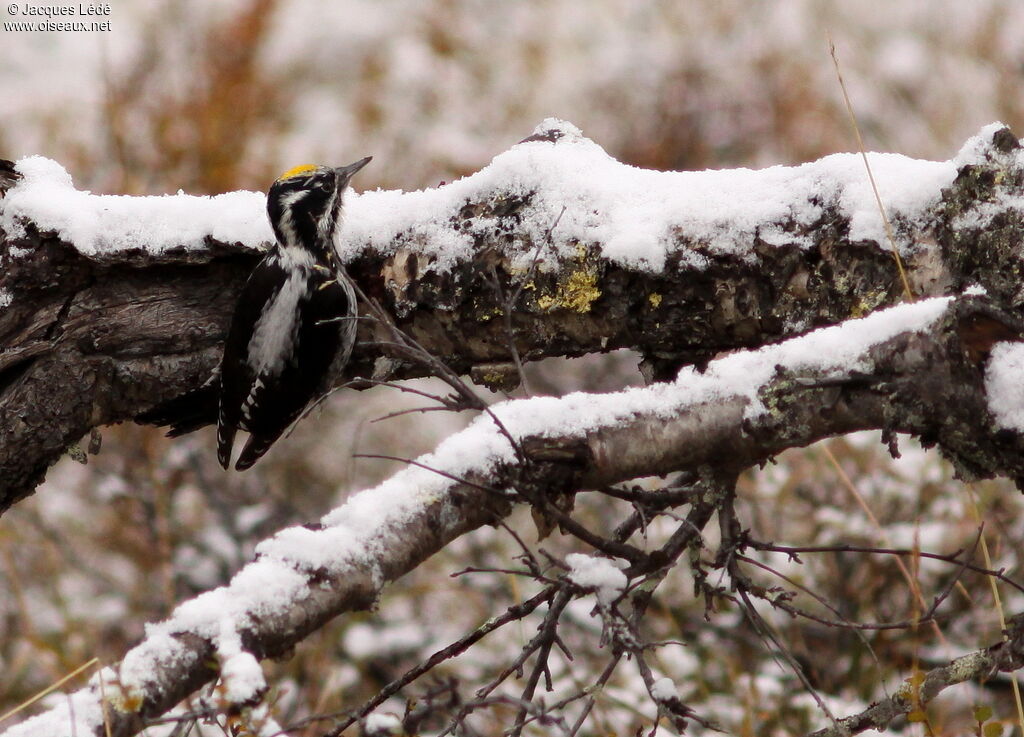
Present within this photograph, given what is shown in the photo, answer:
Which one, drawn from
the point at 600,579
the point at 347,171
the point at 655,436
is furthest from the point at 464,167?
the point at 600,579

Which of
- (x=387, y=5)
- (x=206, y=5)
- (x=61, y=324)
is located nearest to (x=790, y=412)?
(x=61, y=324)

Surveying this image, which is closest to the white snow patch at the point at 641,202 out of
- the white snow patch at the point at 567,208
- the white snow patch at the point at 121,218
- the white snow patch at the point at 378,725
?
the white snow patch at the point at 567,208

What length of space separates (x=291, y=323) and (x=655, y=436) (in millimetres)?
1960

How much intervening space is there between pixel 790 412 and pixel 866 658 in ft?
10.4

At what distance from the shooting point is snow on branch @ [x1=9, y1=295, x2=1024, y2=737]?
1839mm

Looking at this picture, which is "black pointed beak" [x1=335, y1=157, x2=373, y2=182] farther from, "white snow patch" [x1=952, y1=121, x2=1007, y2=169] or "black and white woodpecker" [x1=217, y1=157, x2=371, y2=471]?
"white snow patch" [x1=952, y1=121, x2=1007, y2=169]

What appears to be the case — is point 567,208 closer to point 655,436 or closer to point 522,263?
point 522,263

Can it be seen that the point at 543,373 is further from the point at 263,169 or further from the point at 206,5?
the point at 206,5

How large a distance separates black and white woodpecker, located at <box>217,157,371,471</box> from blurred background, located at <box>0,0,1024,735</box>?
1.55 ft

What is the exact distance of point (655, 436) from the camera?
1997mm

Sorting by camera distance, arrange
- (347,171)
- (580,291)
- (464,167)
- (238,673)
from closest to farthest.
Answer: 1. (238,673)
2. (580,291)
3. (347,171)
4. (464,167)

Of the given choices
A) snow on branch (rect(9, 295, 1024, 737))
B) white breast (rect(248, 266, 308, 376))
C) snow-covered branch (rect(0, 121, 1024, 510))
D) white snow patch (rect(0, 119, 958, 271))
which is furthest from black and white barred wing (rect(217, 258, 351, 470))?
snow on branch (rect(9, 295, 1024, 737))

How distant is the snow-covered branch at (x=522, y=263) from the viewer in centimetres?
251

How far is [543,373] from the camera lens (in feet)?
22.6
